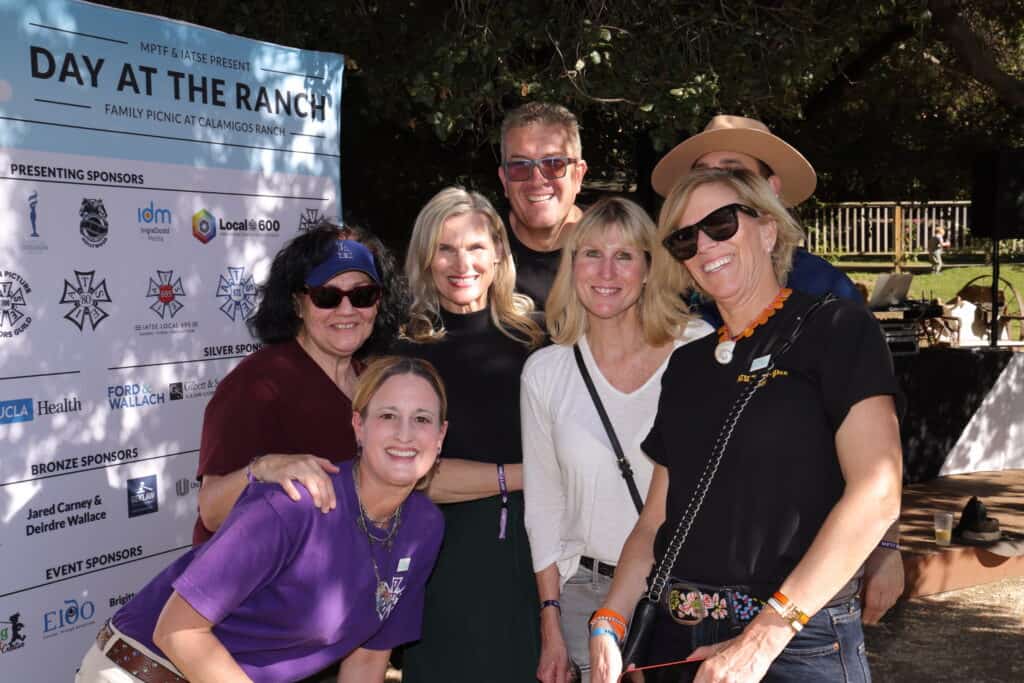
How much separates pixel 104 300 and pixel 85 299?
9 cm

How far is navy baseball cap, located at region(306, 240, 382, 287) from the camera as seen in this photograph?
3.32 m

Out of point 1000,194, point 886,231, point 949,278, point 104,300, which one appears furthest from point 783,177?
point 886,231

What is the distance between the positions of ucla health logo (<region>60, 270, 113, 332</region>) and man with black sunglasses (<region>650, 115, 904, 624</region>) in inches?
80.6

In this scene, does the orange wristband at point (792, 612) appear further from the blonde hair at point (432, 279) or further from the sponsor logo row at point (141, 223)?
the sponsor logo row at point (141, 223)

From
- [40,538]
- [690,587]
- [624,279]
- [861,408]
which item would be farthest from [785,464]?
[40,538]

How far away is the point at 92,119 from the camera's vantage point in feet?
12.4

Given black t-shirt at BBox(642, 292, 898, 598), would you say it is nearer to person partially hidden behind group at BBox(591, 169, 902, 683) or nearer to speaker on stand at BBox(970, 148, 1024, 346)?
person partially hidden behind group at BBox(591, 169, 902, 683)

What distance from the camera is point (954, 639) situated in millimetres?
6215

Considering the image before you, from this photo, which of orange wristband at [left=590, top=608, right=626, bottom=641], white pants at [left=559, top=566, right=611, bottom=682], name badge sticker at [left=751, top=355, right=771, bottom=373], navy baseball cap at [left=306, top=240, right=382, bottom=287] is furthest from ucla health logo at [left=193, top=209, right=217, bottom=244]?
name badge sticker at [left=751, top=355, right=771, bottom=373]

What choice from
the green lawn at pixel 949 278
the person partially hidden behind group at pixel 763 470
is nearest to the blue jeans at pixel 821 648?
the person partially hidden behind group at pixel 763 470

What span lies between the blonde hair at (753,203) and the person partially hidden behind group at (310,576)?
83 cm

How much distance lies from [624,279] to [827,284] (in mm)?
622

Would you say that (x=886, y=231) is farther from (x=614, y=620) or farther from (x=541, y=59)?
(x=614, y=620)

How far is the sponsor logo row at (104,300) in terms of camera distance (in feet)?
11.6
